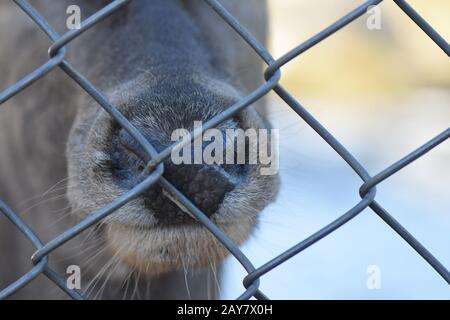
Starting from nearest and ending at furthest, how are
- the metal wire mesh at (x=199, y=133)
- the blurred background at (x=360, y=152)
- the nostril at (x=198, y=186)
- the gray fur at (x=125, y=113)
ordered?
the metal wire mesh at (x=199, y=133) < the nostril at (x=198, y=186) < the gray fur at (x=125, y=113) < the blurred background at (x=360, y=152)

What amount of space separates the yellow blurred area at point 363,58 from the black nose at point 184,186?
19.7 feet

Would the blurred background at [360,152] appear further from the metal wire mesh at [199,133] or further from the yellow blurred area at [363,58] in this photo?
the metal wire mesh at [199,133]

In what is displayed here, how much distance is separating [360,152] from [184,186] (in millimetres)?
Answer: 5451

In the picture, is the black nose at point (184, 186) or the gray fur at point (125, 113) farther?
the gray fur at point (125, 113)

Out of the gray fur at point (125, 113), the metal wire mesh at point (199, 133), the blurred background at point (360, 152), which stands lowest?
the metal wire mesh at point (199, 133)

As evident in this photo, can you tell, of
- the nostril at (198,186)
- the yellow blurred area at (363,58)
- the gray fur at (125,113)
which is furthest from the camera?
the yellow blurred area at (363,58)

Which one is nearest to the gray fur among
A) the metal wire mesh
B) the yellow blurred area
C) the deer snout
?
the deer snout

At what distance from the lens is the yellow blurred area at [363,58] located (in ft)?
25.7

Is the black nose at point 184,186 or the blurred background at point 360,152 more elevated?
the blurred background at point 360,152

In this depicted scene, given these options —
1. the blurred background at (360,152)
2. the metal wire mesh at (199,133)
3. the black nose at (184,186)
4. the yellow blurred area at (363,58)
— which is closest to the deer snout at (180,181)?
the black nose at (184,186)

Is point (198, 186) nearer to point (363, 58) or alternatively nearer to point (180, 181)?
point (180, 181)

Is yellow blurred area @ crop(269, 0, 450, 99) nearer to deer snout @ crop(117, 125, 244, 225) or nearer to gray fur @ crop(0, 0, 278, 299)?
gray fur @ crop(0, 0, 278, 299)

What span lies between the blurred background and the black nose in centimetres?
39

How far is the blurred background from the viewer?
175 inches
